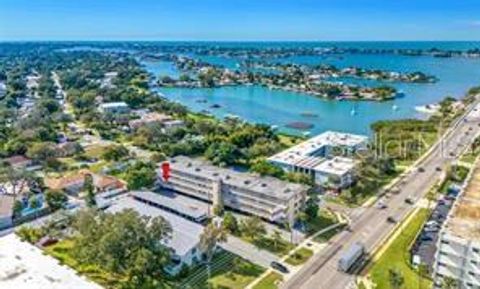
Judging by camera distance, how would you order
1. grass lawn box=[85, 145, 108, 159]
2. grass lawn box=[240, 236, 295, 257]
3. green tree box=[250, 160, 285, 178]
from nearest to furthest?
1. grass lawn box=[240, 236, 295, 257]
2. green tree box=[250, 160, 285, 178]
3. grass lawn box=[85, 145, 108, 159]

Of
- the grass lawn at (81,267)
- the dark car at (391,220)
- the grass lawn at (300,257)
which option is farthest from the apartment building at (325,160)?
the grass lawn at (81,267)

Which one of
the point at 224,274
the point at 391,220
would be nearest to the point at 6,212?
the point at 224,274

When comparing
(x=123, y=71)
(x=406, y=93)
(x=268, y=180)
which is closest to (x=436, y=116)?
(x=406, y=93)

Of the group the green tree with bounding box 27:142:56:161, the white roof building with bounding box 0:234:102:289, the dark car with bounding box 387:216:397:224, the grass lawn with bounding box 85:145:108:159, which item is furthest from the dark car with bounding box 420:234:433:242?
the green tree with bounding box 27:142:56:161

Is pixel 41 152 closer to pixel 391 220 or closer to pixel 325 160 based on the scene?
pixel 325 160

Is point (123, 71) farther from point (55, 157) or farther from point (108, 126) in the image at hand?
point (55, 157)

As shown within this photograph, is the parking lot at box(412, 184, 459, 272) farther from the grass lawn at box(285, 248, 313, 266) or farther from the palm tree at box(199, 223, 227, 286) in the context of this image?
the palm tree at box(199, 223, 227, 286)
